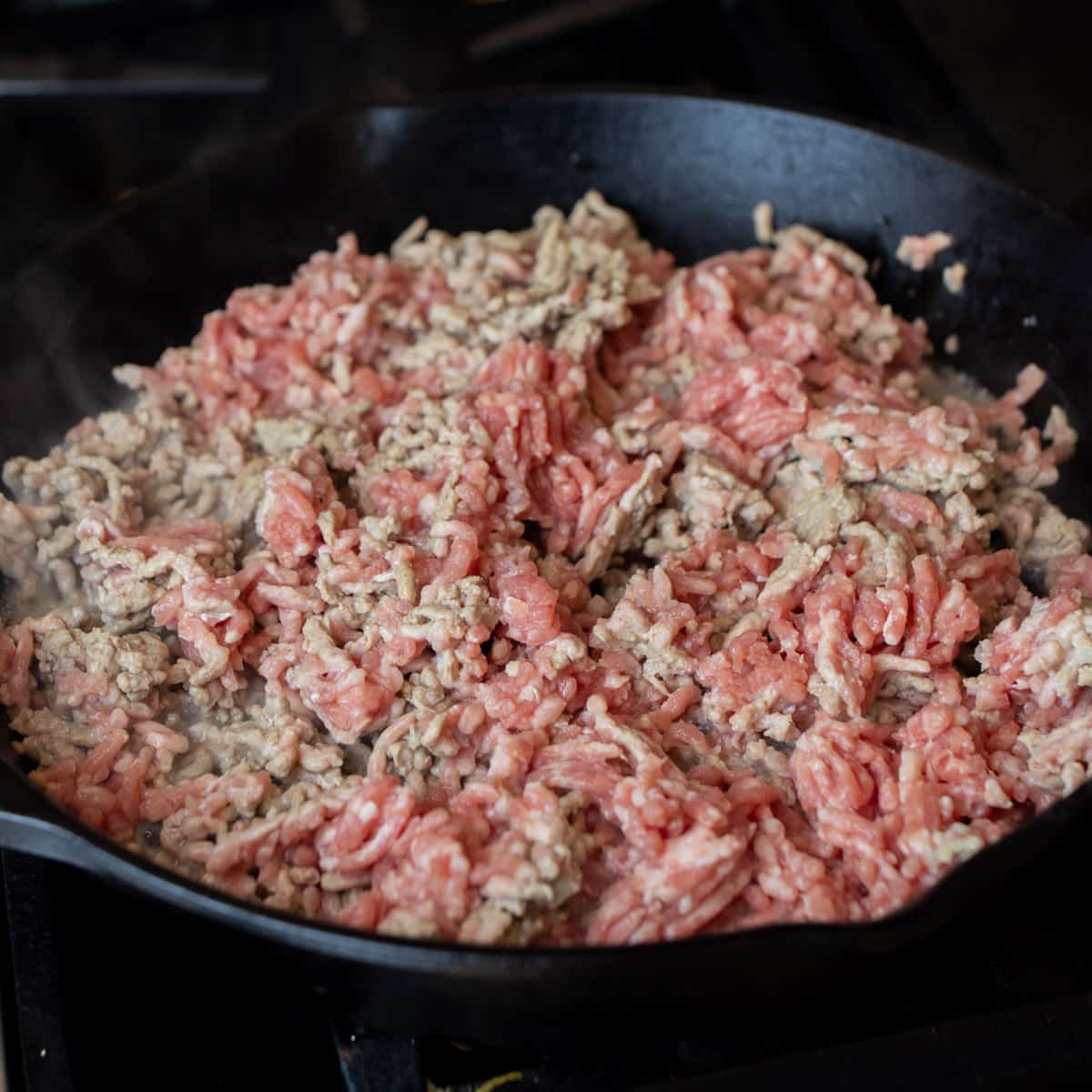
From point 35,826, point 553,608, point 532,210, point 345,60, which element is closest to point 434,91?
point 345,60

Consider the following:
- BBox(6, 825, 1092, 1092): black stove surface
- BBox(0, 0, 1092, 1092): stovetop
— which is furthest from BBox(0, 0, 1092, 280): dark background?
BBox(6, 825, 1092, 1092): black stove surface

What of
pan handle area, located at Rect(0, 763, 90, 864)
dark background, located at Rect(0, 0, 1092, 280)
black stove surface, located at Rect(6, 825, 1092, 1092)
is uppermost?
dark background, located at Rect(0, 0, 1092, 280)

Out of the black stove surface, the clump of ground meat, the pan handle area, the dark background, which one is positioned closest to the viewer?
the pan handle area

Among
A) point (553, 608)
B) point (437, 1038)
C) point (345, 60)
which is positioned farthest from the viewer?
point (345, 60)

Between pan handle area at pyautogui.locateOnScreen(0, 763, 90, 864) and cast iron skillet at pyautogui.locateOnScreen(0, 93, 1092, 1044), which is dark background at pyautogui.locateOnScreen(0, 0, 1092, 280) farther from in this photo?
pan handle area at pyautogui.locateOnScreen(0, 763, 90, 864)

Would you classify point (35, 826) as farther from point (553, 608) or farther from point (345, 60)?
point (345, 60)

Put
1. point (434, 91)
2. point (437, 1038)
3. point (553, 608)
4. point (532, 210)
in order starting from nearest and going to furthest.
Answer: point (437, 1038)
point (553, 608)
point (532, 210)
point (434, 91)

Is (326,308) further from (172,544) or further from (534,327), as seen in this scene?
(172,544)
